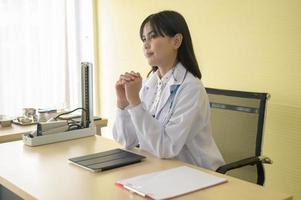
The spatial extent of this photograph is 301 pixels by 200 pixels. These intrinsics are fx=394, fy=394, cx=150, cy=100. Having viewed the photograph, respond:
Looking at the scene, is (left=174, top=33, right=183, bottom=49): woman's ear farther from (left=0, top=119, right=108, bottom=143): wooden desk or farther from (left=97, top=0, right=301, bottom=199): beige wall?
(left=0, top=119, right=108, bottom=143): wooden desk

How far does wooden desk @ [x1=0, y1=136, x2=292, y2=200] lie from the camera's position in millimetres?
1131

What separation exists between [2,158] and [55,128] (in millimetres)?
308

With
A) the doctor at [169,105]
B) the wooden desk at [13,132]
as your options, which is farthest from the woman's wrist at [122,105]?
the wooden desk at [13,132]

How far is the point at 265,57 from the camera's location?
2.17 m

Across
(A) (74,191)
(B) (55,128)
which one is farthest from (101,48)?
(A) (74,191)

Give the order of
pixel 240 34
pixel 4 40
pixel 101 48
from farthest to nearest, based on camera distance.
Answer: pixel 101 48, pixel 4 40, pixel 240 34

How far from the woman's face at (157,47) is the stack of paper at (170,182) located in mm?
515

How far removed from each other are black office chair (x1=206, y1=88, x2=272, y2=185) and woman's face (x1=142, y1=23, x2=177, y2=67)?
1.41ft

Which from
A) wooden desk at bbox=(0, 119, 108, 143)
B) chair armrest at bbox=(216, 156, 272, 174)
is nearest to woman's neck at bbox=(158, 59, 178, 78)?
chair armrest at bbox=(216, 156, 272, 174)

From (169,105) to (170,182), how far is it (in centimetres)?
47

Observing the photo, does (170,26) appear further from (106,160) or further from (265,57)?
(265,57)

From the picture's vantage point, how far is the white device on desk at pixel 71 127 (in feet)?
5.57

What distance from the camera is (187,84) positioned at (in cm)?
159

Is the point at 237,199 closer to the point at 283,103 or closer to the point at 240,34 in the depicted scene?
the point at 283,103
